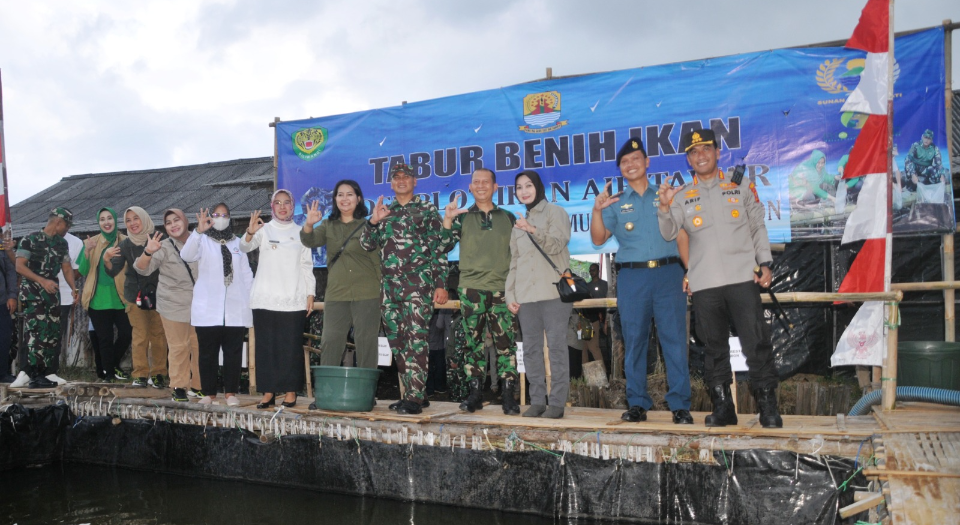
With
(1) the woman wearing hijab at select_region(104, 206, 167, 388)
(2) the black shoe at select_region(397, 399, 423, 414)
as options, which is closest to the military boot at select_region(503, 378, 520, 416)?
(2) the black shoe at select_region(397, 399, 423, 414)

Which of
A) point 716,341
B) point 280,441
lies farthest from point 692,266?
point 280,441

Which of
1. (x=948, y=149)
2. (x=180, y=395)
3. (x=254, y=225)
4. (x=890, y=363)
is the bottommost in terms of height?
(x=180, y=395)

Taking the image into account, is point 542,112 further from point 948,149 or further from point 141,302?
point 141,302

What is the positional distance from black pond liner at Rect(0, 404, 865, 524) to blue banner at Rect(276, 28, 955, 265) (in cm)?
271

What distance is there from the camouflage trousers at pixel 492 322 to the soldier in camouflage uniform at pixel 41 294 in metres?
4.74

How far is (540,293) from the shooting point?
202 inches

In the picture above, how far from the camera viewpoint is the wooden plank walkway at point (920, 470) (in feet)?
10.8

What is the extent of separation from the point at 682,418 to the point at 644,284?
92 centimetres

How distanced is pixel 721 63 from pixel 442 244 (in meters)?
3.29

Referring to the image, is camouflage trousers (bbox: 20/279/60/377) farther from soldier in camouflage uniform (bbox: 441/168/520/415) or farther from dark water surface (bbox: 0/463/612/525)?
soldier in camouflage uniform (bbox: 441/168/520/415)

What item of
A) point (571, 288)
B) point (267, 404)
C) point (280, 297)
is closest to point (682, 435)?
point (571, 288)

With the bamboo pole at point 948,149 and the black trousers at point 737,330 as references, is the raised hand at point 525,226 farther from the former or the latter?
the bamboo pole at point 948,149

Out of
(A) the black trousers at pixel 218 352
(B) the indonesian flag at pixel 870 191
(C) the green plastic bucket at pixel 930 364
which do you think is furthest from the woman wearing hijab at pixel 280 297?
(C) the green plastic bucket at pixel 930 364

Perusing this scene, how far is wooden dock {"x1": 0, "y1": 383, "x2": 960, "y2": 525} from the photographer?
138 inches
